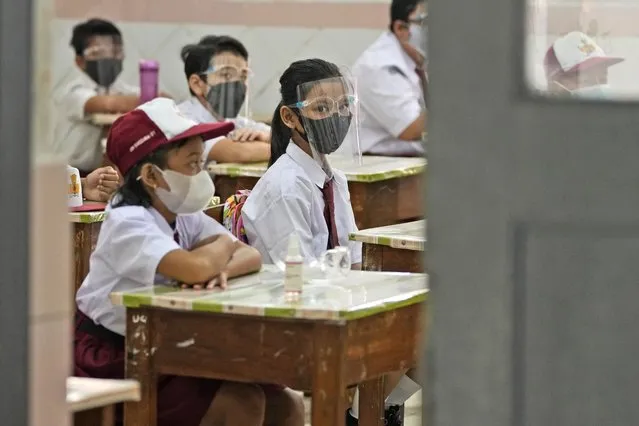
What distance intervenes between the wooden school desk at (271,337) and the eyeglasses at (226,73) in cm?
366

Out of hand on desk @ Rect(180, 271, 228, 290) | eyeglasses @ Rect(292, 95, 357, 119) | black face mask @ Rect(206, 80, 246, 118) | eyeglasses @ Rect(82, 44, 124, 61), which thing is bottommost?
hand on desk @ Rect(180, 271, 228, 290)

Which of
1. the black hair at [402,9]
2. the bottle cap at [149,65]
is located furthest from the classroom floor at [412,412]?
the bottle cap at [149,65]

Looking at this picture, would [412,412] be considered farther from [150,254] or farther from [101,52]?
[101,52]

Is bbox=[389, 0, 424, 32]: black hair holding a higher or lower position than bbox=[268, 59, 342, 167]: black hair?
higher

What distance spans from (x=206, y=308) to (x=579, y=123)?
1.33m

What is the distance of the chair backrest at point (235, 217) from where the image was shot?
5.04m

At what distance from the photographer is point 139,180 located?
14.3 feet

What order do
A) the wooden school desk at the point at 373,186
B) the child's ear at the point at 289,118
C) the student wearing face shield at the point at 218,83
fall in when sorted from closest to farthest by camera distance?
the child's ear at the point at 289,118 → the wooden school desk at the point at 373,186 → the student wearing face shield at the point at 218,83

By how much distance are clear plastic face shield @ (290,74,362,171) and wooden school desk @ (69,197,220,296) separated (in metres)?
0.43

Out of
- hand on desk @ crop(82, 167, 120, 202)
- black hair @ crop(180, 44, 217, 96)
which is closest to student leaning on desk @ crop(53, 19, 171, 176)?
black hair @ crop(180, 44, 217, 96)

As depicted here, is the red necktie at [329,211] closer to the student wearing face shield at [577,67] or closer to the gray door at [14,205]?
the student wearing face shield at [577,67]

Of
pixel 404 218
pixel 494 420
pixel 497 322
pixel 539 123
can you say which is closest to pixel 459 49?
pixel 539 123

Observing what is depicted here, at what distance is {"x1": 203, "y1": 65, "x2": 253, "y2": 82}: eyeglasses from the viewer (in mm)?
7750

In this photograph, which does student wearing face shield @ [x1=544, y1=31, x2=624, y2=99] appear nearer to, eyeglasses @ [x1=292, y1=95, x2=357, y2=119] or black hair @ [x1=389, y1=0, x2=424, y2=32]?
eyeglasses @ [x1=292, y1=95, x2=357, y2=119]
